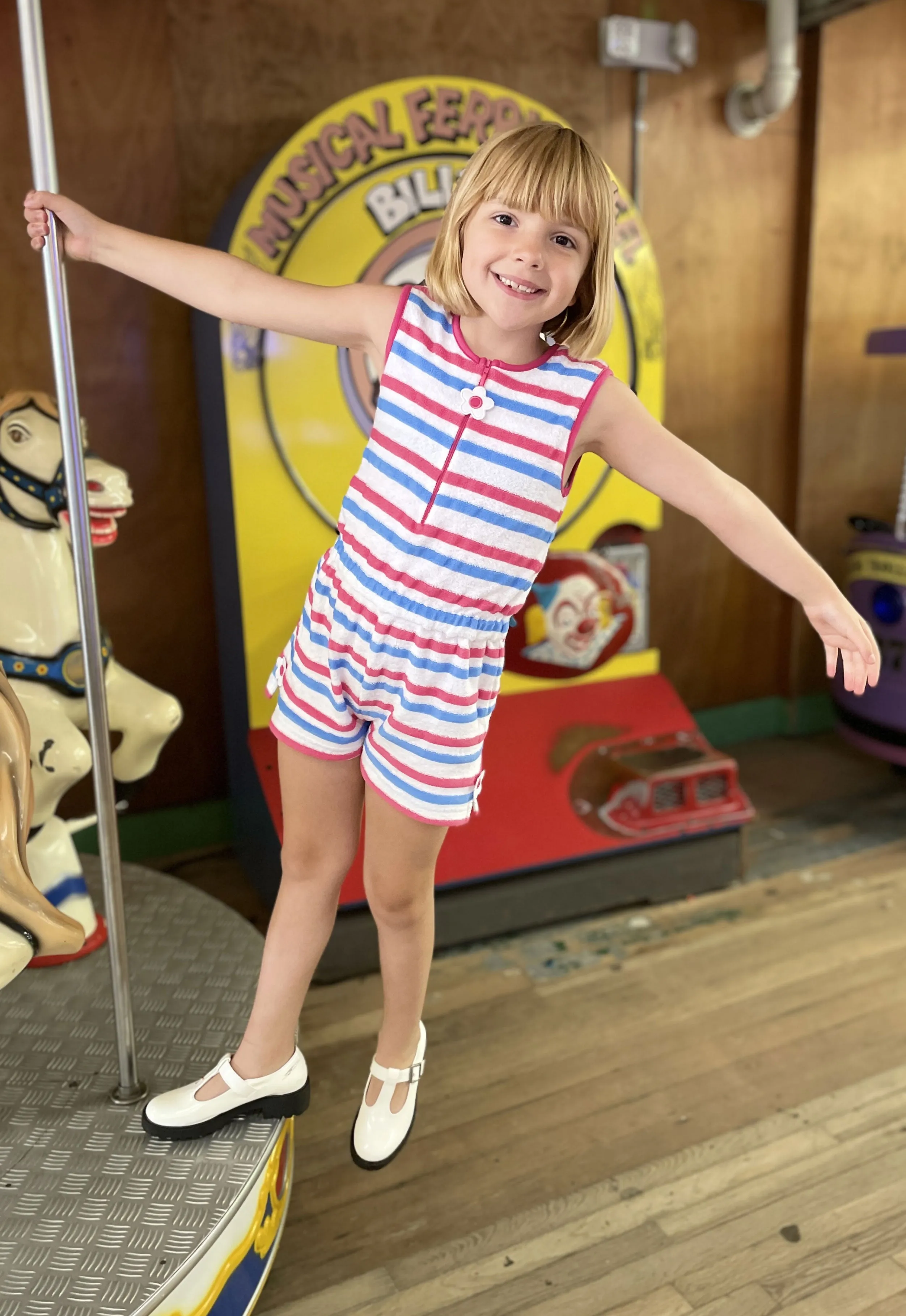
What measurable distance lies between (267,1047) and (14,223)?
5.97 feet

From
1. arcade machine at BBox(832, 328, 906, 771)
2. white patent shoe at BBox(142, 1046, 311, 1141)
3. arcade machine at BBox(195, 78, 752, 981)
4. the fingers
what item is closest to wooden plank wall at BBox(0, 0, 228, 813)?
arcade machine at BBox(195, 78, 752, 981)

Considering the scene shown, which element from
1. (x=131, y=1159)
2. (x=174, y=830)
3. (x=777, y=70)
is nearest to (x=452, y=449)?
(x=131, y=1159)

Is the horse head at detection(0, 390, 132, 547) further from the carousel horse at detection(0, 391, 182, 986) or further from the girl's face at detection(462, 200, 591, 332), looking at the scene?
the girl's face at detection(462, 200, 591, 332)

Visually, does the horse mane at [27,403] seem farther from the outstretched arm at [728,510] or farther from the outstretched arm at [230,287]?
the outstretched arm at [728,510]

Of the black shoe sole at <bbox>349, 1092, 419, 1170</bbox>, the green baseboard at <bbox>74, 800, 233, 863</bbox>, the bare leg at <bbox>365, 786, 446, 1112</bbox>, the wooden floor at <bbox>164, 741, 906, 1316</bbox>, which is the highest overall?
the bare leg at <bbox>365, 786, 446, 1112</bbox>

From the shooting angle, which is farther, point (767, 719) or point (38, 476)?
point (767, 719)

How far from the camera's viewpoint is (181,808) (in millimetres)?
2748

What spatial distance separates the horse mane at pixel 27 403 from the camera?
1.80m

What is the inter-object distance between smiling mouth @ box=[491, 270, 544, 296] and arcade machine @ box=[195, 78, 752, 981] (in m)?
1.12

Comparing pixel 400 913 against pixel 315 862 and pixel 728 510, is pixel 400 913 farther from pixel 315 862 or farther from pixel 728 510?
pixel 728 510

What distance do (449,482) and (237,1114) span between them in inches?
34.9

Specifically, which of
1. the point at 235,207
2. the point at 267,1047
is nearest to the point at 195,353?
the point at 235,207

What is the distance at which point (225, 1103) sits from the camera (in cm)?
143

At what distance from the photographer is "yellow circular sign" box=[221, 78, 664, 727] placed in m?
2.20
